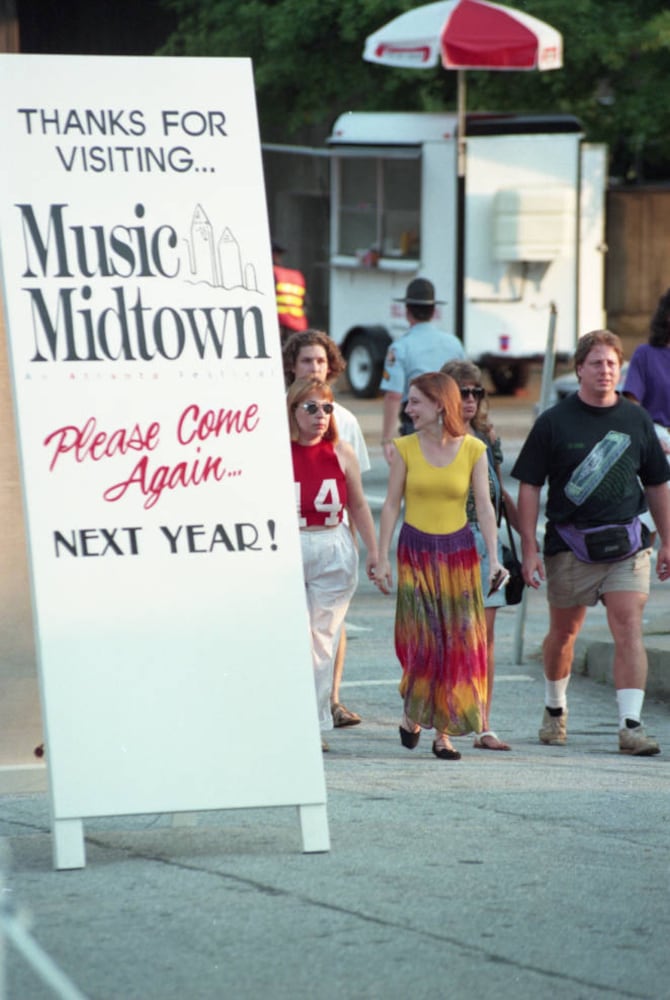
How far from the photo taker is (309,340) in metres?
8.68

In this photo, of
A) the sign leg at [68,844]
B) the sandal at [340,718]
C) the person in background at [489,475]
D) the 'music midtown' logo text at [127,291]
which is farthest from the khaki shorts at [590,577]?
the sign leg at [68,844]

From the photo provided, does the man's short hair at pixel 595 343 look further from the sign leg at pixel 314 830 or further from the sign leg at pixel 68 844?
the sign leg at pixel 68 844

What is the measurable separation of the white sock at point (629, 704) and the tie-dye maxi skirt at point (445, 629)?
0.63 m

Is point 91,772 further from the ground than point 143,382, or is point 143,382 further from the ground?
point 143,382

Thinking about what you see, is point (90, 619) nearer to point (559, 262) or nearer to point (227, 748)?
point (227, 748)

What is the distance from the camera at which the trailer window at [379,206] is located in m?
25.1

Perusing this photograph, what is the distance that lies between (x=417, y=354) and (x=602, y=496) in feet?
12.6

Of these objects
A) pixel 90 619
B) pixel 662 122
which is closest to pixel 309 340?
pixel 90 619

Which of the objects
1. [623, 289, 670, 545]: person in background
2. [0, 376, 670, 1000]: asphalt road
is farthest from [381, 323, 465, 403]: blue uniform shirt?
[0, 376, 670, 1000]: asphalt road

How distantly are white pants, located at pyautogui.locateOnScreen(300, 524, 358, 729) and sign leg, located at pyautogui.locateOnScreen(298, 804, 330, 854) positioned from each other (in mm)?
2240

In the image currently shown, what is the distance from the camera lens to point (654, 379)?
33.8 feet

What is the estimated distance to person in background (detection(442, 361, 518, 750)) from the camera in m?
8.29

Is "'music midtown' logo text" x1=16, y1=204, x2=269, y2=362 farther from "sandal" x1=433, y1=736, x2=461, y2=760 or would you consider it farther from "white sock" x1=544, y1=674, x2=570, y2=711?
"white sock" x1=544, y1=674, x2=570, y2=711

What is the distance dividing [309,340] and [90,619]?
3.01 meters
